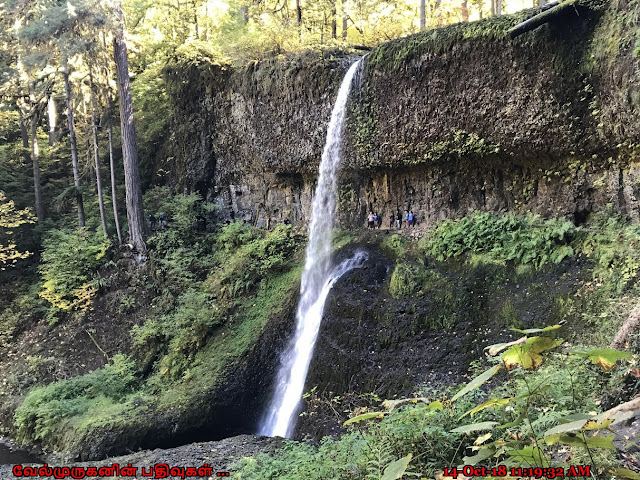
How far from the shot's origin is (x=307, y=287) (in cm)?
1238

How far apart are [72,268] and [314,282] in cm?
995

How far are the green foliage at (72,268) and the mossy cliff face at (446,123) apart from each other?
5092 millimetres

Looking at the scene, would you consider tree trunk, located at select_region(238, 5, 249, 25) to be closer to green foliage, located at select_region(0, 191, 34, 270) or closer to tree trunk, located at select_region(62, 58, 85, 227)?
tree trunk, located at select_region(62, 58, 85, 227)

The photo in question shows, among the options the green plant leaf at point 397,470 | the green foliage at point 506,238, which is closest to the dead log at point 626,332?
the green foliage at point 506,238

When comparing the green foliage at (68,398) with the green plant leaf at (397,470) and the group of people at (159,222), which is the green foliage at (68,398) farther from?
the green plant leaf at (397,470)

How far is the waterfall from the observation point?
9.88m

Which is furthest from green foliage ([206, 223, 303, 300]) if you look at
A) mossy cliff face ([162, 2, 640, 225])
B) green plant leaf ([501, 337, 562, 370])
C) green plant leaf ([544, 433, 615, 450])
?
green plant leaf ([544, 433, 615, 450])

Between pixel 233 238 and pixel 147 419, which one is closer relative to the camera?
pixel 147 419

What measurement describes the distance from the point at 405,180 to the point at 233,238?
21.5ft

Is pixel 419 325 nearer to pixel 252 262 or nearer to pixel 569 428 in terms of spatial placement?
pixel 252 262

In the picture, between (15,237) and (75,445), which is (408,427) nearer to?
(75,445)

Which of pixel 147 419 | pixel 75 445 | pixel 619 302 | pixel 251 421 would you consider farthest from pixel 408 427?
pixel 75 445

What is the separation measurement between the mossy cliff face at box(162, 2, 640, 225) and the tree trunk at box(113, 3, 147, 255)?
3.04 meters

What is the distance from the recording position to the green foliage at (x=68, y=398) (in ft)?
36.3
